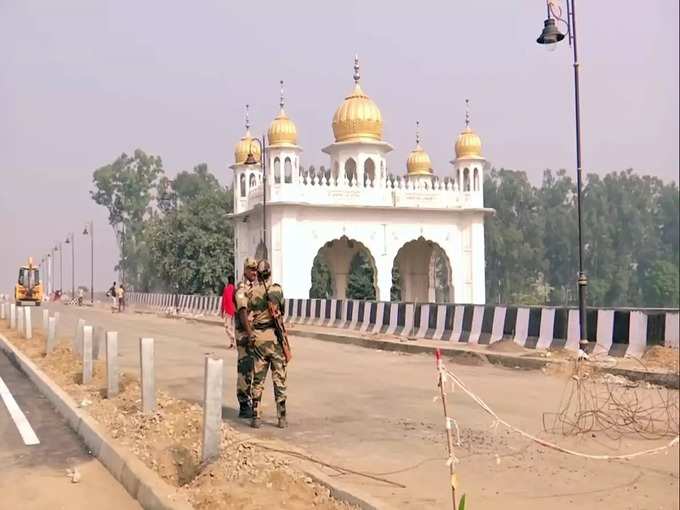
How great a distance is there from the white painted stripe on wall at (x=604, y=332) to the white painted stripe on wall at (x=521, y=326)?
88.5 inches

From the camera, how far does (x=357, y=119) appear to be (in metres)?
41.2

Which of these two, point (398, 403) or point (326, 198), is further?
point (326, 198)

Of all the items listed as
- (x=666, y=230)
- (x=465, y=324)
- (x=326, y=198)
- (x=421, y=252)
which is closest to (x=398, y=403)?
(x=666, y=230)

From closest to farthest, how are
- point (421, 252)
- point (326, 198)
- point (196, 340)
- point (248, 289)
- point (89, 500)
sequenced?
1. point (89, 500)
2. point (248, 289)
3. point (196, 340)
4. point (326, 198)
5. point (421, 252)

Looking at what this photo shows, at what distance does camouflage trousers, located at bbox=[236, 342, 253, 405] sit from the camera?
29.2 ft

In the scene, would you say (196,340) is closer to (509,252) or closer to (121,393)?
(121,393)

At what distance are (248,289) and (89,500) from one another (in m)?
2.86

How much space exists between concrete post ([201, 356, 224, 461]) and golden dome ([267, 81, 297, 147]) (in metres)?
34.7

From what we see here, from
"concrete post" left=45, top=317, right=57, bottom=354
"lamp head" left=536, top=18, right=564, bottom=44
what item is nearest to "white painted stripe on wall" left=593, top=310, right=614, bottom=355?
"lamp head" left=536, top=18, right=564, bottom=44

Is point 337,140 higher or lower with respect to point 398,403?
higher

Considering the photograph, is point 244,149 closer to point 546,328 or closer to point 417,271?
point 417,271

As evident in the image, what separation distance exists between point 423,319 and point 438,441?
45.3 feet

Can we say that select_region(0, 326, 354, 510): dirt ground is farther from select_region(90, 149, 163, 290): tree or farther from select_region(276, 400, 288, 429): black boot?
select_region(90, 149, 163, 290): tree

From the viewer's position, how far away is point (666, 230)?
402 centimetres
